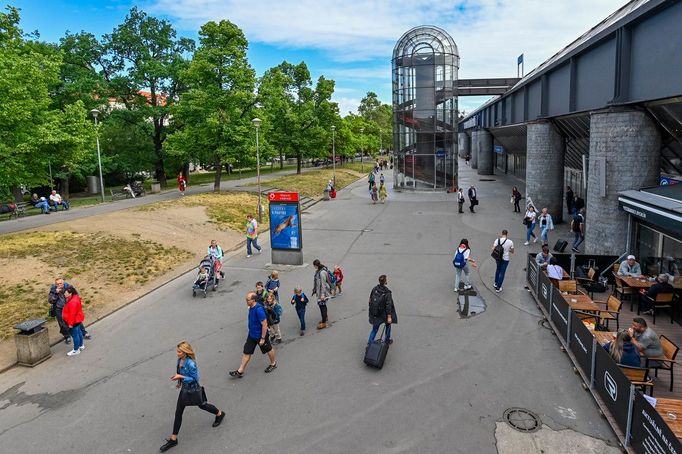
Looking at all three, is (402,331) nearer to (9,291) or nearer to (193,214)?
(9,291)

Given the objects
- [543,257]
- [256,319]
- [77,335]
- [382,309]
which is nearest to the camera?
[256,319]

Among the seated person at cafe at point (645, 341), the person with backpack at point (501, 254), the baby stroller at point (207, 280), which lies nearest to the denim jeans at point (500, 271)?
the person with backpack at point (501, 254)

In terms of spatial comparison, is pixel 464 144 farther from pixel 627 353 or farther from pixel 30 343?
pixel 30 343

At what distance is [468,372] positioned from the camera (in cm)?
862

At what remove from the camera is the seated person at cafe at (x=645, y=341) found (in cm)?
777

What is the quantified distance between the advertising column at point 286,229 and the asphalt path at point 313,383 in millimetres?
2330

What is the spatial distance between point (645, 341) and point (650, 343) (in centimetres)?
8

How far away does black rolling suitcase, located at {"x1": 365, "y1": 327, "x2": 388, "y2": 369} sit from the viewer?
28.8 feet

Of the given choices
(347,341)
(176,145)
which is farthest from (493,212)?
(176,145)

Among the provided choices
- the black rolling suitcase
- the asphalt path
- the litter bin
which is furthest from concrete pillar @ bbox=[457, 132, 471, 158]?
the litter bin

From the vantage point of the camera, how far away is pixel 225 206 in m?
27.2

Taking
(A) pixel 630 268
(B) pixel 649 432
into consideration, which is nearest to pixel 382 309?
(B) pixel 649 432

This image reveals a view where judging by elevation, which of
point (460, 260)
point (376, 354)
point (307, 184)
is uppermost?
point (307, 184)

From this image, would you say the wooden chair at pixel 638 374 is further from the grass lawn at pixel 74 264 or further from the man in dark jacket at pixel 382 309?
the grass lawn at pixel 74 264
